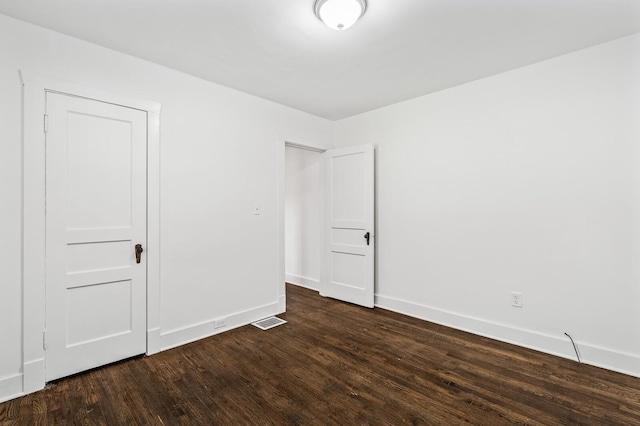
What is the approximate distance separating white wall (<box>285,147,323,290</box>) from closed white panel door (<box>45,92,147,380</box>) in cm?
254

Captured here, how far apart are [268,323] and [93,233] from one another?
190cm

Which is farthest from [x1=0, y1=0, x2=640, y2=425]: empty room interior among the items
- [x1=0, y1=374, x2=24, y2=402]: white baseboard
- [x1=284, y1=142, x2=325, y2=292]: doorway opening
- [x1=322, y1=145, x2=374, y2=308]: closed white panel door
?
[x1=284, y1=142, x2=325, y2=292]: doorway opening

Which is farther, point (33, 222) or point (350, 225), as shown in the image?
point (350, 225)

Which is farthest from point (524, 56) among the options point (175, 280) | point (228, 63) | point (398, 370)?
point (175, 280)

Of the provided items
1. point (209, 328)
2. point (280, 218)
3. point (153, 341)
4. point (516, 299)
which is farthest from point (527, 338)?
point (153, 341)

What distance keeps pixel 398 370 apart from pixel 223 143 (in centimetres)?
270

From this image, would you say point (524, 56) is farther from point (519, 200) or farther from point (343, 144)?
point (343, 144)

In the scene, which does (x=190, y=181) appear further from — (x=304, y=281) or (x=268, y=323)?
(x=304, y=281)

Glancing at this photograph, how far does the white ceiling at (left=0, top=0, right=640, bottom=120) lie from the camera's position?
2.02 metres

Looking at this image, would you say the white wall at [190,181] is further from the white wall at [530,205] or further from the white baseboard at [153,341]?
the white wall at [530,205]

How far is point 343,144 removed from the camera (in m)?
4.49

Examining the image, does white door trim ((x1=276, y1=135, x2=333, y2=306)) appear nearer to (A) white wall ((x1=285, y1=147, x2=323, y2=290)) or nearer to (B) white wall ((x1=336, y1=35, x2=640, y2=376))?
(A) white wall ((x1=285, y1=147, x2=323, y2=290))

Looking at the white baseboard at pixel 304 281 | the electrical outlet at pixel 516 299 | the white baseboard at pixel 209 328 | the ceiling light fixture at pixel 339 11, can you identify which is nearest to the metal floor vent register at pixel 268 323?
the white baseboard at pixel 209 328

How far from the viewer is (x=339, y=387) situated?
2215 millimetres
